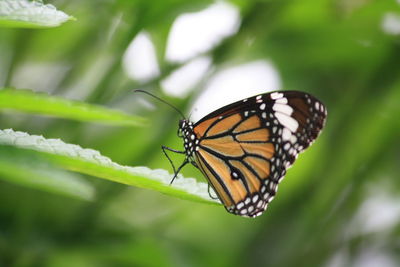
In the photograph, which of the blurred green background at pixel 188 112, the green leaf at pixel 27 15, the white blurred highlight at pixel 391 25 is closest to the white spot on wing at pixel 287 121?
the blurred green background at pixel 188 112

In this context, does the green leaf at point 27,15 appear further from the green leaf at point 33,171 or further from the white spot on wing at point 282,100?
the white spot on wing at point 282,100

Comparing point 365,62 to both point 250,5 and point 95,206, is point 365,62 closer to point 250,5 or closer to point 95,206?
point 250,5

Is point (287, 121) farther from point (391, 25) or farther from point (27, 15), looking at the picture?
point (27, 15)

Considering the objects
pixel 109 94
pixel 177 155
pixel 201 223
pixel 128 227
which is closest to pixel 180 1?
pixel 109 94

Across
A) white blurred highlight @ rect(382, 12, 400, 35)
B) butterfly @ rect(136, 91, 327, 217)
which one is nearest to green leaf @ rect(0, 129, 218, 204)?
butterfly @ rect(136, 91, 327, 217)

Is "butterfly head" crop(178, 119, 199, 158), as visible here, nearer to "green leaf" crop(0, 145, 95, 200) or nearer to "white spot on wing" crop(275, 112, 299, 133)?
"white spot on wing" crop(275, 112, 299, 133)

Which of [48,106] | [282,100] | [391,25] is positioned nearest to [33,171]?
[48,106]
